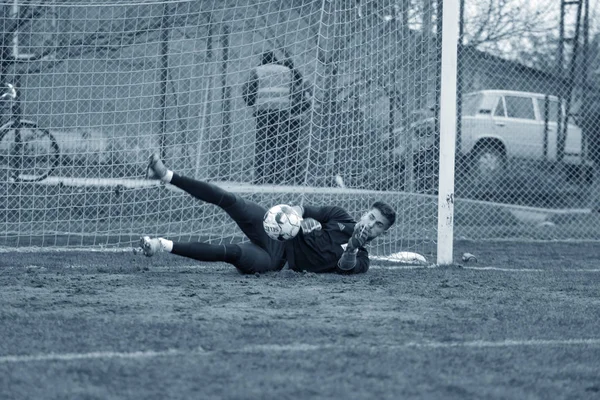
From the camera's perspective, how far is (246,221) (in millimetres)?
6957

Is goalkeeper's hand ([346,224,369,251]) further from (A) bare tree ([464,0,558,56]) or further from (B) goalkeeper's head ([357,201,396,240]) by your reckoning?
(A) bare tree ([464,0,558,56])

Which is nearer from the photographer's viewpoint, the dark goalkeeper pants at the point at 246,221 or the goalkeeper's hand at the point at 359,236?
the goalkeeper's hand at the point at 359,236

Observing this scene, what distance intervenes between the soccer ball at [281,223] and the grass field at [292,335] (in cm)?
33

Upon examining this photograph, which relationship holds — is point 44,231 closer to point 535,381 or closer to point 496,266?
point 496,266

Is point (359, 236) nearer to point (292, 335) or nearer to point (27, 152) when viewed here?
point (292, 335)

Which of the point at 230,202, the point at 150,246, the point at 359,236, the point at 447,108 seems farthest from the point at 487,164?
the point at 150,246

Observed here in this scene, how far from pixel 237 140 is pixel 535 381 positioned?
5.99 meters

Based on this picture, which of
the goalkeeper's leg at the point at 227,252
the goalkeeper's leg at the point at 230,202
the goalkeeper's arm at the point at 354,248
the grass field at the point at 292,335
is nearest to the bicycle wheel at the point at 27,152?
the grass field at the point at 292,335

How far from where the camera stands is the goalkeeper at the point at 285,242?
6676 millimetres

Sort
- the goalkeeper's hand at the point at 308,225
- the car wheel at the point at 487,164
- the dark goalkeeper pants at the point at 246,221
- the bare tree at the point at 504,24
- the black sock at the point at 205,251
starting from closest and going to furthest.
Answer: the black sock at the point at 205,251 → the dark goalkeeper pants at the point at 246,221 → the goalkeeper's hand at the point at 308,225 → the bare tree at the point at 504,24 → the car wheel at the point at 487,164

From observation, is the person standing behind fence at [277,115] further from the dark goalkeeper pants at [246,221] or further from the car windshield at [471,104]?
the car windshield at [471,104]

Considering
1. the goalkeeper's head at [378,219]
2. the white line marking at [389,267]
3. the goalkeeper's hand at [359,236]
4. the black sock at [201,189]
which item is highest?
the black sock at [201,189]

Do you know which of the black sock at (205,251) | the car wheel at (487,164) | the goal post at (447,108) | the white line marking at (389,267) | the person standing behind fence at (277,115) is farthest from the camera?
the car wheel at (487,164)

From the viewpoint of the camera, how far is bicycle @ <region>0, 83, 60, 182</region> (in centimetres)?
942
